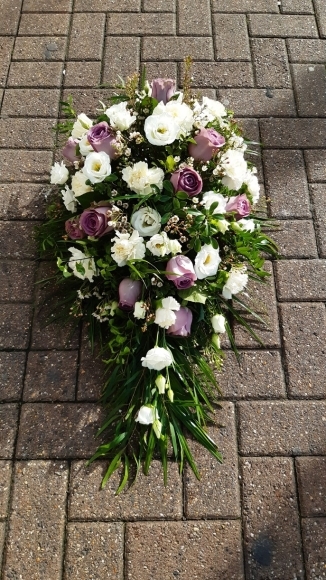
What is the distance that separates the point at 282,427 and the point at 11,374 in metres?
1.03

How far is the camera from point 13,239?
7.82 ft

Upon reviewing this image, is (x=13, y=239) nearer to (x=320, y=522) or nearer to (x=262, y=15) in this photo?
(x=320, y=522)

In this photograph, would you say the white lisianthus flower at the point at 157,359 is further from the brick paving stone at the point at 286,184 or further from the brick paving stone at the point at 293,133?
the brick paving stone at the point at 293,133

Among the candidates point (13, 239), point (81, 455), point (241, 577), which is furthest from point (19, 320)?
point (241, 577)

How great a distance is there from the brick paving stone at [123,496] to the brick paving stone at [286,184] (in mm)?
1224

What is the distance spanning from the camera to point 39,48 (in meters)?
2.96

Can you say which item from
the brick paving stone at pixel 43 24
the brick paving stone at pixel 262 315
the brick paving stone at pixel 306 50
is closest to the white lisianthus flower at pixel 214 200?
the brick paving stone at pixel 262 315

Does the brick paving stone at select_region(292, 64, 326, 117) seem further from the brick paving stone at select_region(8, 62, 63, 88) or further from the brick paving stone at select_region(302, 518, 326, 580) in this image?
the brick paving stone at select_region(302, 518, 326, 580)

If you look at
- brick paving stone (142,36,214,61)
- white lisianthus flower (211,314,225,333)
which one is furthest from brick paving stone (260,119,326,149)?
white lisianthus flower (211,314,225,333)

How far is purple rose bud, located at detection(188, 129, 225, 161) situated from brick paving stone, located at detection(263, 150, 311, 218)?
59 centimetres

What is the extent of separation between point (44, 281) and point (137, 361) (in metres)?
0.54

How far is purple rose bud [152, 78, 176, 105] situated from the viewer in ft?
6.86

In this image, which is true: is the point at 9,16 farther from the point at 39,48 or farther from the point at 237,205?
the point at 237,205

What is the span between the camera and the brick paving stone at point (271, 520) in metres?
1.83
